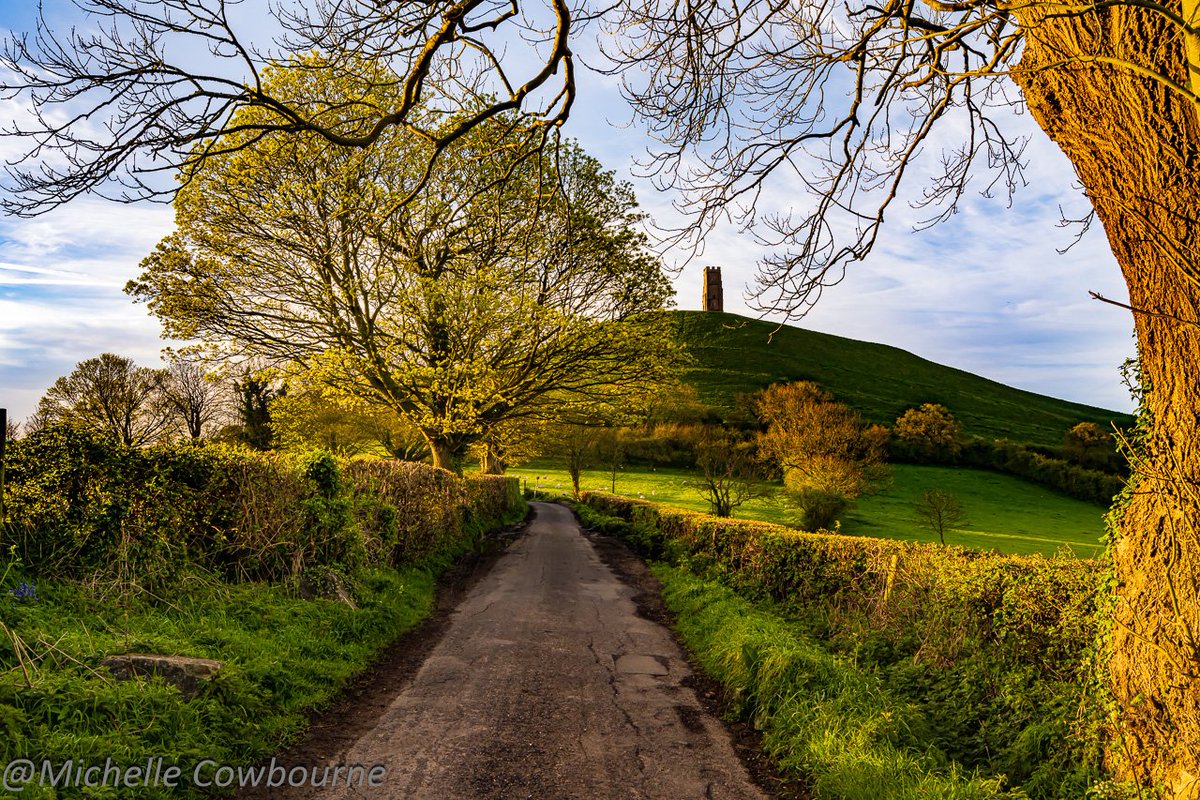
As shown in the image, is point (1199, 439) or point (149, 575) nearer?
point (1199, 439)

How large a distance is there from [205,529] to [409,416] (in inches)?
521

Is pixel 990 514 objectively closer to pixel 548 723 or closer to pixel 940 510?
pixel 940 510

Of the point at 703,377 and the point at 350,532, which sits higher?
the point at 703,377

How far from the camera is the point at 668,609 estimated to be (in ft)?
Answer: 39.7

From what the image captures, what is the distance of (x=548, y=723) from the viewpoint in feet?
19.9

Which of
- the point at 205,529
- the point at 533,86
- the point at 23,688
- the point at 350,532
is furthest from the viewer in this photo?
the point at 350,532

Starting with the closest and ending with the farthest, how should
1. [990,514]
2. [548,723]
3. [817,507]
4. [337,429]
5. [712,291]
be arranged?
[548,723] < [817,507] < [337,429] < [990,514] < [712,291]

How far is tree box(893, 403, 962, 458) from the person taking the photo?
204ft

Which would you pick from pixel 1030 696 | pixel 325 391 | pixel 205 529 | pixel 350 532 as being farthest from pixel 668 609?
pixel 325 391

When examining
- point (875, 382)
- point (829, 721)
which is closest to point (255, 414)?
point (829, 721)

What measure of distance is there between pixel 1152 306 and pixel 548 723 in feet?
19.4

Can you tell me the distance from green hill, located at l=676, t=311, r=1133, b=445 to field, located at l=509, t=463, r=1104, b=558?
1950 cm

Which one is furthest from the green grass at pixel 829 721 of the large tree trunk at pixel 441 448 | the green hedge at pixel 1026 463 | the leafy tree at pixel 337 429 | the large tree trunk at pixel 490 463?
the green hedge at pixel 1026 463

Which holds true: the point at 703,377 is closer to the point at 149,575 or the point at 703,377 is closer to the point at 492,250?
the point at 492,250
